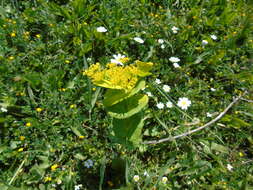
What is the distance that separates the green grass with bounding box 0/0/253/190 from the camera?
2084 mm

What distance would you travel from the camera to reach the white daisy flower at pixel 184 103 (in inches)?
98.5

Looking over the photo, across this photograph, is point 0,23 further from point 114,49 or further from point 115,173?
point 115,173

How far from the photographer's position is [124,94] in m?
1.52

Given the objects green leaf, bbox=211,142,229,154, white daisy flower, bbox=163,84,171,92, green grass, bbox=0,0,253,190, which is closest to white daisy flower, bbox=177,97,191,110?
green grass, bbox=0,0,253,190

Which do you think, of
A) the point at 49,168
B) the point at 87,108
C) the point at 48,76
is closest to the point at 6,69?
the point at 48,76

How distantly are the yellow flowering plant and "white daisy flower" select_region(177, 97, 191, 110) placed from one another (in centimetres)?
85

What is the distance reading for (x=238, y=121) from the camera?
2432 millimetres

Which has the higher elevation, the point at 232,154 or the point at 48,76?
the point at 48,76

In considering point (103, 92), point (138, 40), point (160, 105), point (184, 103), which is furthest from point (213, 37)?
point (103, 92)

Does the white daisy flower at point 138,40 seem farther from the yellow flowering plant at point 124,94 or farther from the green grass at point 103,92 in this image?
the yellow flowering plant at point 124,94

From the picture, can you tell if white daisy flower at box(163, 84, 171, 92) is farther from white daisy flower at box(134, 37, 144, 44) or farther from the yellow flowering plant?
the yellow flowering plant

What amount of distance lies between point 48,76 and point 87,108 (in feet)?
1.74

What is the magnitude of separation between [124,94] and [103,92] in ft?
3.53

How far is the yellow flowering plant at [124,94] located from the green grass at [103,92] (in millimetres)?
315
